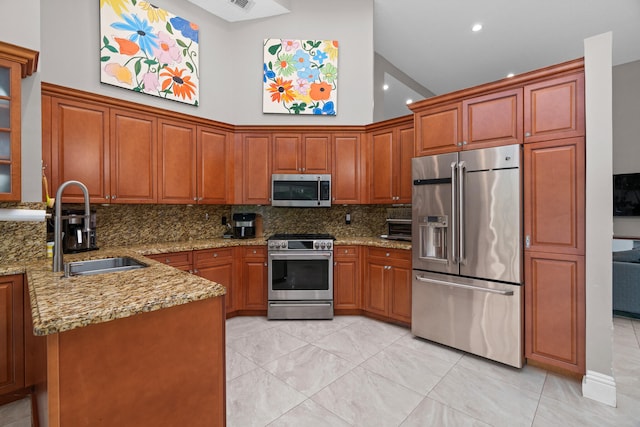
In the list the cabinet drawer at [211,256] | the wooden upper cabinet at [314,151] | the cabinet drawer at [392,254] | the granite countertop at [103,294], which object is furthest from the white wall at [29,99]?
the cabinet drawer at [392,254]

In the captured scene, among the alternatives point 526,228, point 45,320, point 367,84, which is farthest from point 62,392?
point 367,84

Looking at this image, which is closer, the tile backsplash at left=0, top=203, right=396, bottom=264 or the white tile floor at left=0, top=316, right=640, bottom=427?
the white tile floor at left=0, top=316, right=640, bottom=427

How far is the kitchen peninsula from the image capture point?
0.99 meters

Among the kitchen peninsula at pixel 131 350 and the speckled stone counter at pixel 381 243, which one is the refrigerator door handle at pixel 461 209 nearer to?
the speckled stone counter at pixel 381 243

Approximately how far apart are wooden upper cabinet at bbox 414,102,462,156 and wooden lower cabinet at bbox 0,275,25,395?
3.40 m

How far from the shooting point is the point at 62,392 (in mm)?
982

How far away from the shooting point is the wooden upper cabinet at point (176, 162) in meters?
3.18

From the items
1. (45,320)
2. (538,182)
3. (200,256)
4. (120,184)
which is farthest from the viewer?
(200,256)

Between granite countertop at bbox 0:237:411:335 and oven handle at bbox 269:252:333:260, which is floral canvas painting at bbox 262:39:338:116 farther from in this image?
granite countertop at bbox 0:237:411:335

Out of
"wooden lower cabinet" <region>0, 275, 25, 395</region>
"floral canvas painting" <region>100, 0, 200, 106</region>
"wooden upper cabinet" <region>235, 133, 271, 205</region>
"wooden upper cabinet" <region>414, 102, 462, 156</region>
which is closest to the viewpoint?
"wooden lower cabinet" <region>0, 275, 25, 395</region>

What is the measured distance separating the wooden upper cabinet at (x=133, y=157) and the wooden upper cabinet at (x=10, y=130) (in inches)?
31.5

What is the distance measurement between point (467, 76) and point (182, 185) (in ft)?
16.8

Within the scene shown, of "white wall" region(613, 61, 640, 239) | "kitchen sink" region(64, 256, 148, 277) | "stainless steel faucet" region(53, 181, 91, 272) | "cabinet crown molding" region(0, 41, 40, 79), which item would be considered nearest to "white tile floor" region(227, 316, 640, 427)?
"kitchen sink" region(64, 256, 148, 277)

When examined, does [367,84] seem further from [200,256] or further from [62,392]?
[62,392]
